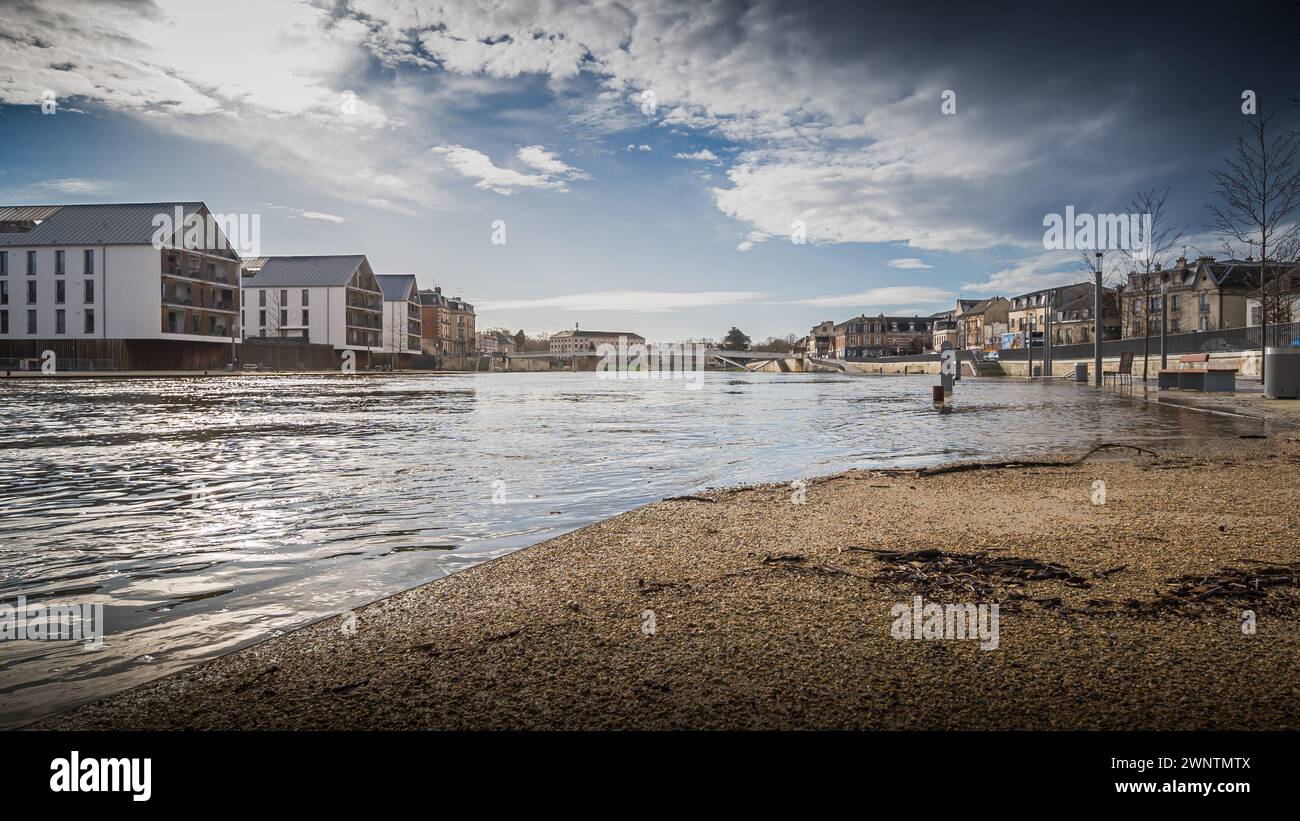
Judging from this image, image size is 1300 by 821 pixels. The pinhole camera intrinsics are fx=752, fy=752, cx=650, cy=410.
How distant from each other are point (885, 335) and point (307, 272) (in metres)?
135

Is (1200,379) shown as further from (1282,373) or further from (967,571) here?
(967,571)

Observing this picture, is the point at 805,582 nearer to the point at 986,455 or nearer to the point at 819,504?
the point at 819,504

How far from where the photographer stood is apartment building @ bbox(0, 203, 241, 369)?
211ft

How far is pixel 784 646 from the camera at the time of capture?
10.7 feet

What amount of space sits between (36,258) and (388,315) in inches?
1869

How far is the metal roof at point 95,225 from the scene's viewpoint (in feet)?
214

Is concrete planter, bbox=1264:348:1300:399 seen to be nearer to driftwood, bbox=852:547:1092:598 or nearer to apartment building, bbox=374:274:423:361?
driftwood, bbox=852:547:1092:598

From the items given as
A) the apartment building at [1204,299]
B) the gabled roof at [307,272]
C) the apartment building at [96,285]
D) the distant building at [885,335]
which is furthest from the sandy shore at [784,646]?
the distant building at [885,335]

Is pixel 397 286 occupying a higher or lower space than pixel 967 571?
higher

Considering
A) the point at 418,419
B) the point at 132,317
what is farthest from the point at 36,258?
the point at 418,419

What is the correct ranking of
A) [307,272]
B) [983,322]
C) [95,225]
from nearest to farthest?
[95,225]
[307,272]
[983,322]

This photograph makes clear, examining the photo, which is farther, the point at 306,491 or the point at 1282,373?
the point at 1282,373

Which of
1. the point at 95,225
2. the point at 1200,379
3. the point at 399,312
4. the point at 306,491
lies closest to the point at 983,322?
the point at 399,312

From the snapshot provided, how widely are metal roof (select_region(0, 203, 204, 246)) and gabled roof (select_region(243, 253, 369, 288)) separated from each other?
26266mm
